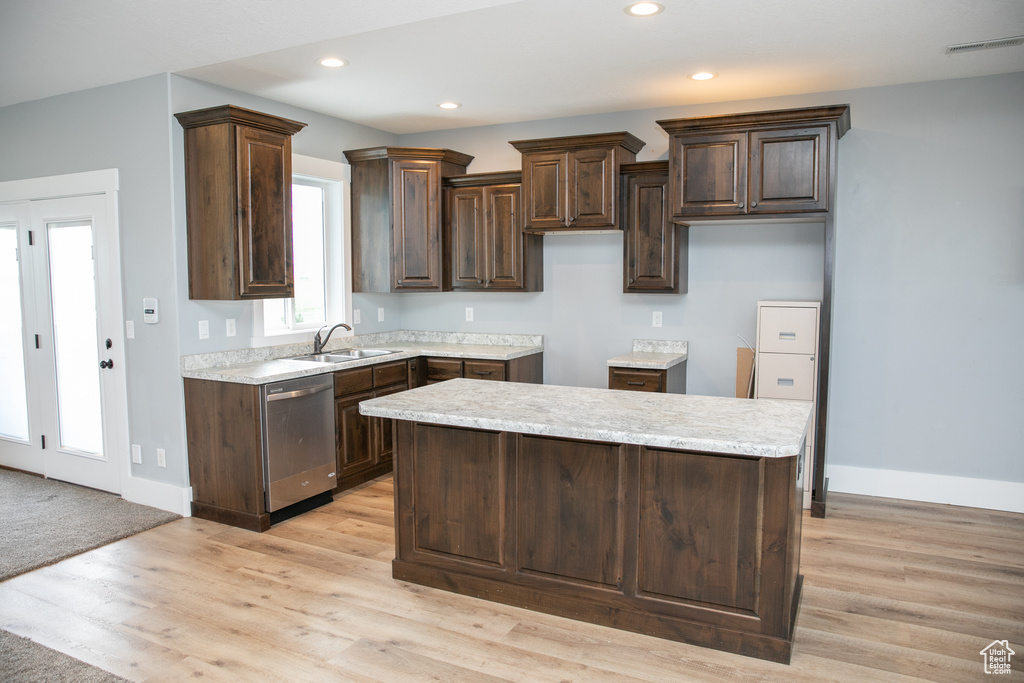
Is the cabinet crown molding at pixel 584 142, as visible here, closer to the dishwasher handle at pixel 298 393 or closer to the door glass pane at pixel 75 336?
the dishwasher handle at pixel 298 393

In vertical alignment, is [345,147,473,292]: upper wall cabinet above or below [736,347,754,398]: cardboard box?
above

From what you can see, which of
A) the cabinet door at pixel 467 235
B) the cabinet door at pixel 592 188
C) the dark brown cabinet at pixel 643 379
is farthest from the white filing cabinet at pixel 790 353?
the cabinet door at pixel 467 235

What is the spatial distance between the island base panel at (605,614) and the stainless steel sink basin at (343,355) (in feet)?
6.36

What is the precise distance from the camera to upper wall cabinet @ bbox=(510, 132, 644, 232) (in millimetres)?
4582

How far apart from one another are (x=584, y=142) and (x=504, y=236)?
938 mm

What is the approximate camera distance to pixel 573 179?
4.68m

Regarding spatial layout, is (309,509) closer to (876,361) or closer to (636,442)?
(636,442)

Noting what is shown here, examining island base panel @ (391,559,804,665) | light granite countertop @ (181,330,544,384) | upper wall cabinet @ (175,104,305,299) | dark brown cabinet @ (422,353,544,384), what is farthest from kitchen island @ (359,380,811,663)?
dark brown cabinet @ (422,353,544,384)

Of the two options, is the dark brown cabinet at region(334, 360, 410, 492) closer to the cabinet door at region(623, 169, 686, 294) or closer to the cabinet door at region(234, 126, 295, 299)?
the cabinet door at region(234, 126, 295, 299)

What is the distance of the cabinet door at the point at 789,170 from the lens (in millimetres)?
3910

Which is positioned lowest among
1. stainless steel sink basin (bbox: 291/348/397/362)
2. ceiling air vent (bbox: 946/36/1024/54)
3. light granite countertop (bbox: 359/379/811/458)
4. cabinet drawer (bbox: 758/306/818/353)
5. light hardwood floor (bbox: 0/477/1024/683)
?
light hardwood floor (bbox: 0/477/1024/683)

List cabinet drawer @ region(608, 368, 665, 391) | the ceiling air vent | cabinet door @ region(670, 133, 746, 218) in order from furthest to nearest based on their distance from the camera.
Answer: cabinet drawer @ region(608, 368, 665, 391) < cabinet door @ region(670, 133, 746, 218) < the ceiling air vent

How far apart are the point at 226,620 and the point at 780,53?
3.85 m

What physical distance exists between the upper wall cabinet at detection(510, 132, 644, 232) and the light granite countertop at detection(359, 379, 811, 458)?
171cm
